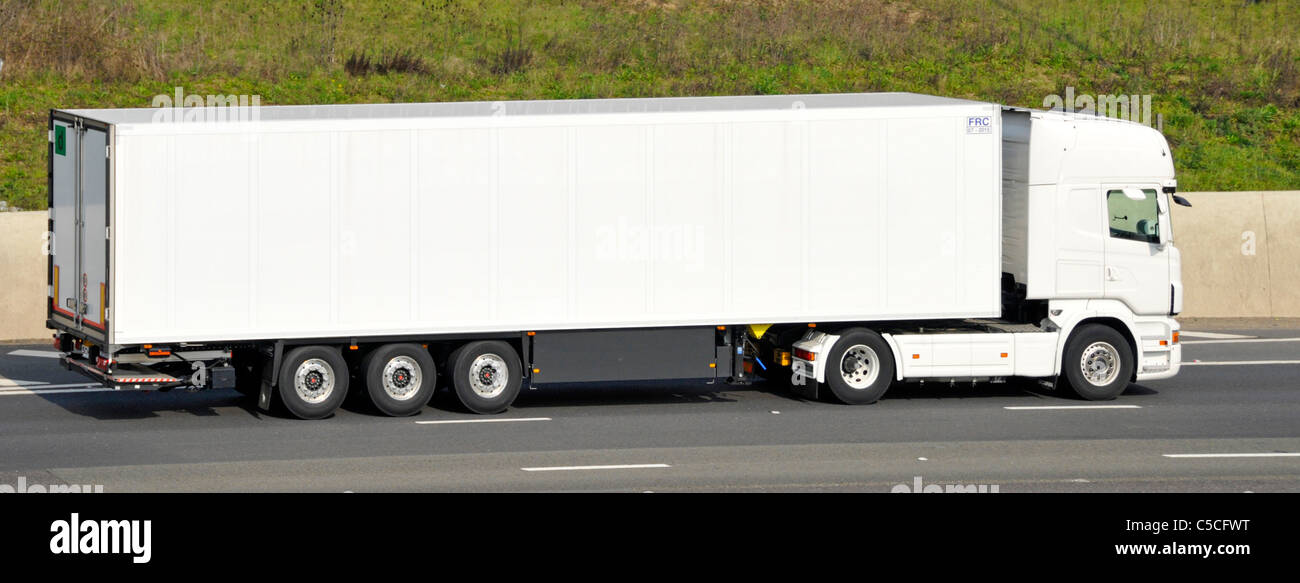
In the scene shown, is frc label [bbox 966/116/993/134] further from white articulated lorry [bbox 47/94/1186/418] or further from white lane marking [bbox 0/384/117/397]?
white lane marking [bbox 0/384/117/397]

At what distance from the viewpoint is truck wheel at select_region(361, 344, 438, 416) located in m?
15.7

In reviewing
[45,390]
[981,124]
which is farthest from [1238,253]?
[45,390]

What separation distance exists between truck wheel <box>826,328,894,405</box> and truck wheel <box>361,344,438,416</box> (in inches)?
176

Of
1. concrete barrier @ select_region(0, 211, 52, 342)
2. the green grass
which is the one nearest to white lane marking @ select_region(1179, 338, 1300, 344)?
the green grass

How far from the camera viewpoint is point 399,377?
15859mm

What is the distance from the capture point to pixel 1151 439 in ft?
49.0

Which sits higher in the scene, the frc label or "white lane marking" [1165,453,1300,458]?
the frc label

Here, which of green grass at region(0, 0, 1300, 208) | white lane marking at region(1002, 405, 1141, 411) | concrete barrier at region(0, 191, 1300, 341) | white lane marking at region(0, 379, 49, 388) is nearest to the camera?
white lane marking at region(1002, 405, 1141, 411)

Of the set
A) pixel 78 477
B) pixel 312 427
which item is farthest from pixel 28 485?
pixel 312 427

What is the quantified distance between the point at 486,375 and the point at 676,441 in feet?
8.22

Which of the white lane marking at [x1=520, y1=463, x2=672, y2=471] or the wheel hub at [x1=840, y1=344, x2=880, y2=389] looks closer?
the white lane marking at [x1=520, y1=463, x2=672, y2=471]

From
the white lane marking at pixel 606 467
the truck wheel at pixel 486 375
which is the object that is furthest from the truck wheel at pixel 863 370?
the white lane marking at pixel 606 467

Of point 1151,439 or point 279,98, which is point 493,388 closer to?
point 1151,439

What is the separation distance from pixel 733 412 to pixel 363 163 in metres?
4.79
